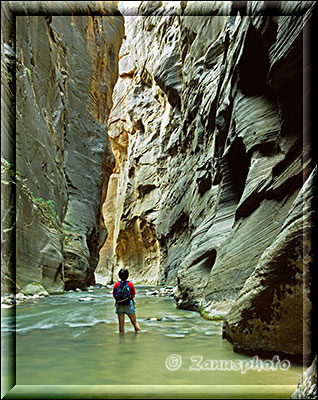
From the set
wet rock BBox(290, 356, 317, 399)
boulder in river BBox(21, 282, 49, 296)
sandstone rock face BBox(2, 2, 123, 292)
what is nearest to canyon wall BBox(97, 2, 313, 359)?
wet rock BBox(290, 356, 317, 399)

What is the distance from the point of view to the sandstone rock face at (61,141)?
36.8 feet

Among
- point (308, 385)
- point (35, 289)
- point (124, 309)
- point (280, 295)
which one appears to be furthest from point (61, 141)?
point (308, 385)

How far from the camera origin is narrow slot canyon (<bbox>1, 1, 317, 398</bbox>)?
10.3 ft

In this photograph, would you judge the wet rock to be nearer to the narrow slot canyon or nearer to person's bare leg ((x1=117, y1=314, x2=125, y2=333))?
the narrow slot canyon

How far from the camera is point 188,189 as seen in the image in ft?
63.9

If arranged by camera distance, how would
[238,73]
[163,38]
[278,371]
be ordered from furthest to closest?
[163,38]
[238,73]
[278,371]

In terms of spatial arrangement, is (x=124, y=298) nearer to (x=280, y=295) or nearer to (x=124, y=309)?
(x=124, y=309)

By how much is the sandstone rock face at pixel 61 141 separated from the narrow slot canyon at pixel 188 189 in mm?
115

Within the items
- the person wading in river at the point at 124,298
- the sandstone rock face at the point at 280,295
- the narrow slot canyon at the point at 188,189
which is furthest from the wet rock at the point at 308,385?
the person wading in river at the point at 124,298

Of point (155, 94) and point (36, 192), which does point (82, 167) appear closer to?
point (36, 192)

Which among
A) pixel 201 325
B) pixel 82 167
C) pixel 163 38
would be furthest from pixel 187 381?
pixel 163 38

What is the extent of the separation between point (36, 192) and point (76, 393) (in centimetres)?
1237

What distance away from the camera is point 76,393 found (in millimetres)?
2357

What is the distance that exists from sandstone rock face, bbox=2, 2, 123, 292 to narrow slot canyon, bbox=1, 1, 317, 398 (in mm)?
115
